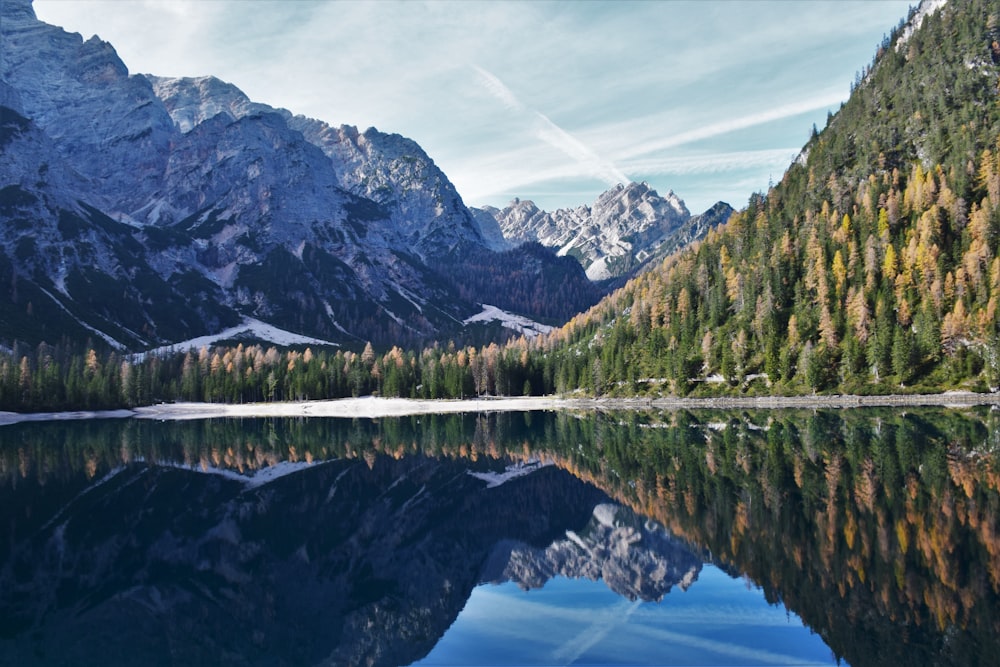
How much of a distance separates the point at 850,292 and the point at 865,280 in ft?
18.6

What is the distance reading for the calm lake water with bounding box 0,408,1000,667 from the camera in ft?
70.6

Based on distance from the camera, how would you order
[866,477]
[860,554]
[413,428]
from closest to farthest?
[860,554] < [866,477] < [413,428]

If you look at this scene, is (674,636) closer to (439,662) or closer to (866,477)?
(439,662)

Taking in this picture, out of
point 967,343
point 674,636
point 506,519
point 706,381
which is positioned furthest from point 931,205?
point 674,636

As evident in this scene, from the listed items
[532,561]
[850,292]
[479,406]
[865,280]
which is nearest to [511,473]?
[532,561]

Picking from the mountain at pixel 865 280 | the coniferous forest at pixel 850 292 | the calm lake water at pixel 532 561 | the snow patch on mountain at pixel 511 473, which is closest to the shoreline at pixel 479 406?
the coniferous forest at pixel 850 292

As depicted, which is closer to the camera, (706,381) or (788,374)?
(788,374)

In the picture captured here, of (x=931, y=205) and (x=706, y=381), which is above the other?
(x=931, y=205)

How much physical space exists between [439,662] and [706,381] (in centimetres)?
13829

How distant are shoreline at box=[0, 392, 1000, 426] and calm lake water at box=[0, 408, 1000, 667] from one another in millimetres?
59775

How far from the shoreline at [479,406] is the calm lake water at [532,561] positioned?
196ft

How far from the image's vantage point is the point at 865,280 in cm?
14650

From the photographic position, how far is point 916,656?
1777 cm

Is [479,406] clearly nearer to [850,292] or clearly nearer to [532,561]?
[850,292]
